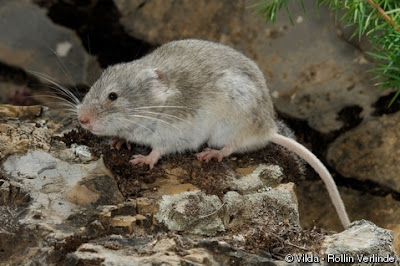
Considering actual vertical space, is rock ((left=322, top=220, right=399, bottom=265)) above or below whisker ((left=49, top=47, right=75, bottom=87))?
above

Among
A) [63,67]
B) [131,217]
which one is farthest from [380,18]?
[63,67]

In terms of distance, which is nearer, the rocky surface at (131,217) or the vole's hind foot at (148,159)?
the rocky surface at (131,217)

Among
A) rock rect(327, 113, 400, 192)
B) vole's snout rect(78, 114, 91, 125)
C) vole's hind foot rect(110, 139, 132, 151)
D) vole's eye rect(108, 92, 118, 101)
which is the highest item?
vole's eye rect(108, 92, 118, 101)

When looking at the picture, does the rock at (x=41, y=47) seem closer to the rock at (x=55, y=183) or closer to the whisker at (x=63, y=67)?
the whisker at (x=63, y=67)

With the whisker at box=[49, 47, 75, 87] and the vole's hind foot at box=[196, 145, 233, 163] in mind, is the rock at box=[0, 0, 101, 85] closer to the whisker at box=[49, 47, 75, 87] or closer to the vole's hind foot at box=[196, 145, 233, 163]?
the whisker at box=[49, 47, 75, 87]

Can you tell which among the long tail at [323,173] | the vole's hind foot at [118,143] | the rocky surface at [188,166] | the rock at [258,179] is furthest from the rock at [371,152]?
the vole's hind foot at [118,143]

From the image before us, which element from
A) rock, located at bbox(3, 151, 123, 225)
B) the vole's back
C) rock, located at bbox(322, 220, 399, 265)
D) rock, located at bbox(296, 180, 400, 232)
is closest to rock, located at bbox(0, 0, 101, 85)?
the vole's back

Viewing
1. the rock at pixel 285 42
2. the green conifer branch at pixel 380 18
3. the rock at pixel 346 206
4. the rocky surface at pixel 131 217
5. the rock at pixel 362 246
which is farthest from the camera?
the rock at pixel 346 206
